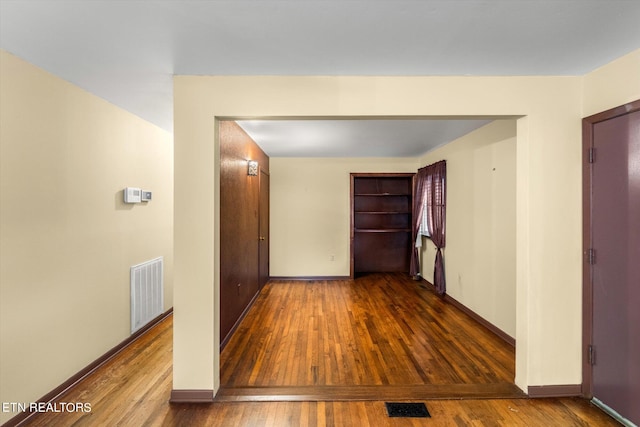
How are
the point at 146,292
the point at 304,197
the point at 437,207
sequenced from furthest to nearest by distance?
the point at 304,197
the point at 437,207
the point at 146,292

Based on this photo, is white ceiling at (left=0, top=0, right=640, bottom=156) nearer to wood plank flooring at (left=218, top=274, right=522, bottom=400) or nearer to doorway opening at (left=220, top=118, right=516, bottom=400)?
wood plank flooring at (left=218, top=274, right=522, bottom=400)

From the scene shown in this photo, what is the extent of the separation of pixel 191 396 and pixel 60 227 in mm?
1594

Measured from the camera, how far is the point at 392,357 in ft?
8.47

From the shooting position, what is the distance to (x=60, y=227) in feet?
6.84

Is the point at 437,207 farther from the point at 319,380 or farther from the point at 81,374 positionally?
the point at 81,374

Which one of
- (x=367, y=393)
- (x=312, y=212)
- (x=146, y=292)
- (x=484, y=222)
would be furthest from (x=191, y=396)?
(x=312, y=212)

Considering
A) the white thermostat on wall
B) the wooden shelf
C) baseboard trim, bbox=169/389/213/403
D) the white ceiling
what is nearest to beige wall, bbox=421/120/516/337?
the white ceiling

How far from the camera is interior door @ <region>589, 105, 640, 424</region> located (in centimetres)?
174

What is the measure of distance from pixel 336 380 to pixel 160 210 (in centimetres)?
276

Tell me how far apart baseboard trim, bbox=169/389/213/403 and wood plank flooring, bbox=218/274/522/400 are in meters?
0.11

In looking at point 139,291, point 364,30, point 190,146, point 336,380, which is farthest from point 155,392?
point 364,30

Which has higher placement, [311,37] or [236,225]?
[311,37]

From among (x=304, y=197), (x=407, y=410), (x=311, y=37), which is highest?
(x=311, y=37)

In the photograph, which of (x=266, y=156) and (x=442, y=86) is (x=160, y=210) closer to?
(x=266, y=156)
